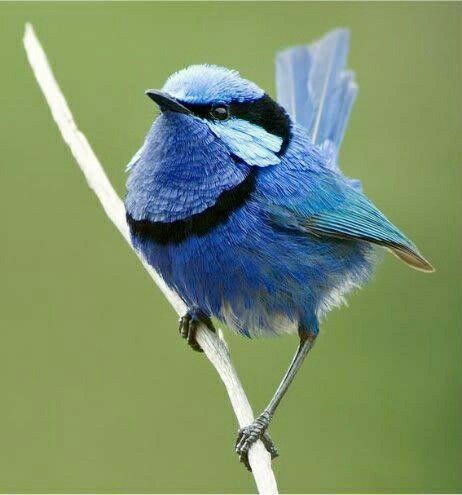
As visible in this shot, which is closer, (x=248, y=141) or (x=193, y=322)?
(x=248, y=141)

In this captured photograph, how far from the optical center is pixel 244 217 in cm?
441

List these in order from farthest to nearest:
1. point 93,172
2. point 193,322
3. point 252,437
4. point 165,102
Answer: point 193,322 < point 93,172 < point 252,437 < point 165,102

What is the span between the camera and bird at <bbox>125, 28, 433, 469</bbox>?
14.2 feet

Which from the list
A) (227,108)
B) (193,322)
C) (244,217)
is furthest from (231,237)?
(193,322)

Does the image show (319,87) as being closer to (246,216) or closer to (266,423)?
(246,216)

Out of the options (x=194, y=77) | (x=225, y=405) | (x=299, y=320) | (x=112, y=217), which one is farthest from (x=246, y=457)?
(x=225, y=405)

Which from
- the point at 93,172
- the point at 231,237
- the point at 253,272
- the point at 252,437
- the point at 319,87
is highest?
the point at 319,87

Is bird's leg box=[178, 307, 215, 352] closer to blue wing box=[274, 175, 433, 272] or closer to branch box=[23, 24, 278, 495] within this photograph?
branch box=[23, 24, 278, 495]

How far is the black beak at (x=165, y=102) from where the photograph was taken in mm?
4148

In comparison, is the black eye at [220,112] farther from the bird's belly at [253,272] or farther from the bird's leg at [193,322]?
the bird's leg at [193,322]

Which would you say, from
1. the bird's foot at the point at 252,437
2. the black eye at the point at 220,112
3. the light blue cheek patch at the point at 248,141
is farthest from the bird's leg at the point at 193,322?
the black eye at the point at 220,112

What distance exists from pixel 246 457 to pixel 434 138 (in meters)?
3.22

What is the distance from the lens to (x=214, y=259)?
14.4 feet

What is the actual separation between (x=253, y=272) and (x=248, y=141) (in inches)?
17.6
